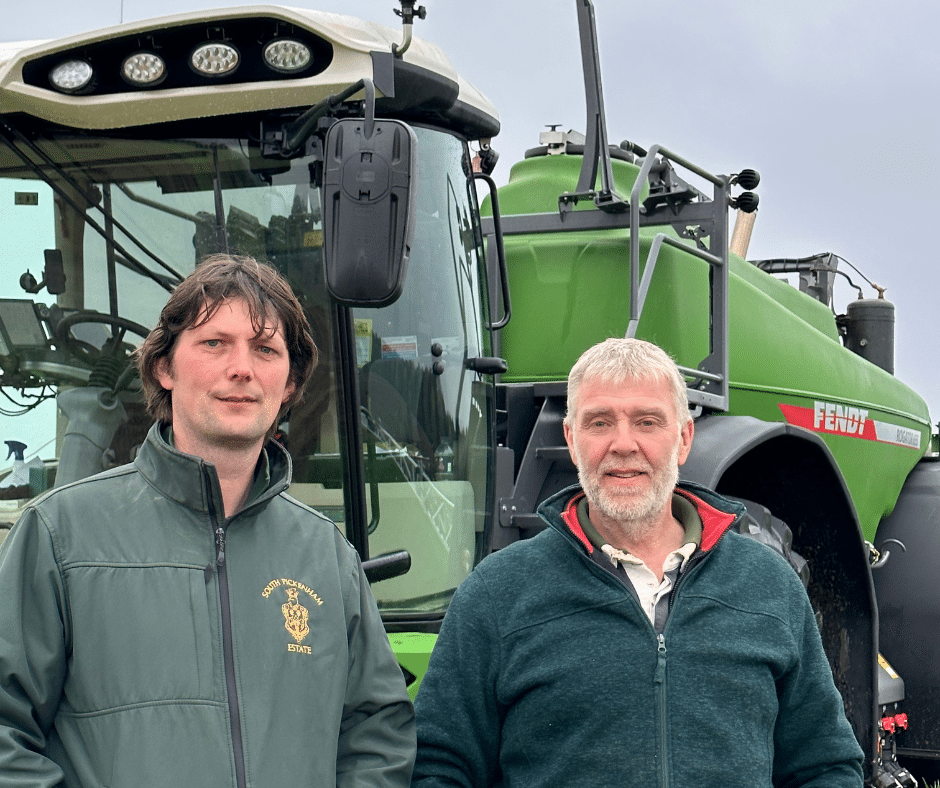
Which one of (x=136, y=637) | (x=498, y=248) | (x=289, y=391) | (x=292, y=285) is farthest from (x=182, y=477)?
(x=498, y=248)

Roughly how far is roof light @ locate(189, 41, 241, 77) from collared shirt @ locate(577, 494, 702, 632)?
5.77 feet

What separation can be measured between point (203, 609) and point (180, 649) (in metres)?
0.07

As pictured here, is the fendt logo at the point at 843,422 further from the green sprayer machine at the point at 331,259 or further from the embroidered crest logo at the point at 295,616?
the embroidered crest logo at the point at 295,616

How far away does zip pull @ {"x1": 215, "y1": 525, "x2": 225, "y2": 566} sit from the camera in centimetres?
185

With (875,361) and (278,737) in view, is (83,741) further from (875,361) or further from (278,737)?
(875,361)

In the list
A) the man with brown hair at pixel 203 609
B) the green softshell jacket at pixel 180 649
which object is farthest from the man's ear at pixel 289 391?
the green softshell jacket at pixel 180 649

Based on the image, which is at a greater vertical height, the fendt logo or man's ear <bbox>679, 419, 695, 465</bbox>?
man's ear <bbox>679, 419, 695, 465</bbox>

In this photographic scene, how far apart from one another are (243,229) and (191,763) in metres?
1.88

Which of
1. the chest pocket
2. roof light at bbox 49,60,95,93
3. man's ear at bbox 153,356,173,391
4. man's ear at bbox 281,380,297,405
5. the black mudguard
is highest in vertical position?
roof light at bbox 49,60,95,93

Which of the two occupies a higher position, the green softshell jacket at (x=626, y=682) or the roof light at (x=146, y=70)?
the roof light at (x=146, y=70)

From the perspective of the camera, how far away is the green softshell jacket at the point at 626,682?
2.00 meters

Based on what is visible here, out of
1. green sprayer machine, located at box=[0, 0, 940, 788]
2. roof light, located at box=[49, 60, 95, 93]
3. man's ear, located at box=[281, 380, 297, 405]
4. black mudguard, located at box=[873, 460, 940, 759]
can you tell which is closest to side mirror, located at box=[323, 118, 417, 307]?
green sprayer machine, located at box=[0, 0, 940, 788]

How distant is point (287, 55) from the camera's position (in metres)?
3.23

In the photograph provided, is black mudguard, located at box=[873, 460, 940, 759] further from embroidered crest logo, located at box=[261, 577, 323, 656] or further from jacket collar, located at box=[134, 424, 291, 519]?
jacket collar, located at box=[134, 424, 291, 519]
